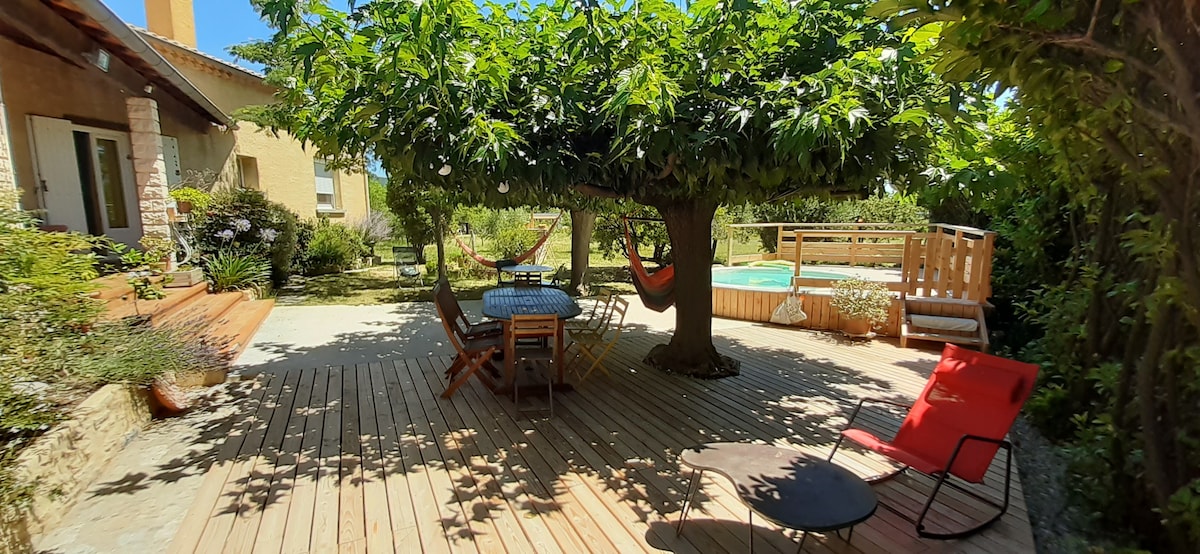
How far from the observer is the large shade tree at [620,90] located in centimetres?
286

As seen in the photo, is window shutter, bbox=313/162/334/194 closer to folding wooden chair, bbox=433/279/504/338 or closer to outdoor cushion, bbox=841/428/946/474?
folding wooden chair, bbox=433/279/504/338

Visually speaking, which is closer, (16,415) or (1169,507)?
(1169,507)

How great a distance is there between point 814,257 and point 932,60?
268 inches

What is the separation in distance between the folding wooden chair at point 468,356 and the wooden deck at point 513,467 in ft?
0.42

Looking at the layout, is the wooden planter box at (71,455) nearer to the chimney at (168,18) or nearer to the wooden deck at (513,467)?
the wooden deck at (513,467)

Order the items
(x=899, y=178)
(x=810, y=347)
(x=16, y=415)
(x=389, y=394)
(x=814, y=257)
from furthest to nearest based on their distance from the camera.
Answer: (x=814, y=257) → (x=810, y=347) → (x=389, y=394) → (x=899, y=178) → (x=16, y=415)

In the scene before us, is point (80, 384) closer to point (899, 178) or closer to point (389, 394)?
point (389, 394)

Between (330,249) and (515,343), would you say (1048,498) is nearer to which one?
(515,343)

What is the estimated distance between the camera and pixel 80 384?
3094 millimetres

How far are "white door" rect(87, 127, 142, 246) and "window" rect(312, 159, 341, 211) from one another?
551 cm

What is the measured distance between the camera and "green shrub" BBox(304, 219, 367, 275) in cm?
1116

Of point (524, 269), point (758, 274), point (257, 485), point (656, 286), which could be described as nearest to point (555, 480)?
point (257, 485)

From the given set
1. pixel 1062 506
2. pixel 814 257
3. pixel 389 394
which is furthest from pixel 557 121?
pixel 814 257

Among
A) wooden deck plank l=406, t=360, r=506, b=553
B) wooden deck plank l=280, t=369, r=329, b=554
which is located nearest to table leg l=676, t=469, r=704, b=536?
wooden deck plank l=406, t=360, r=506, b=553
